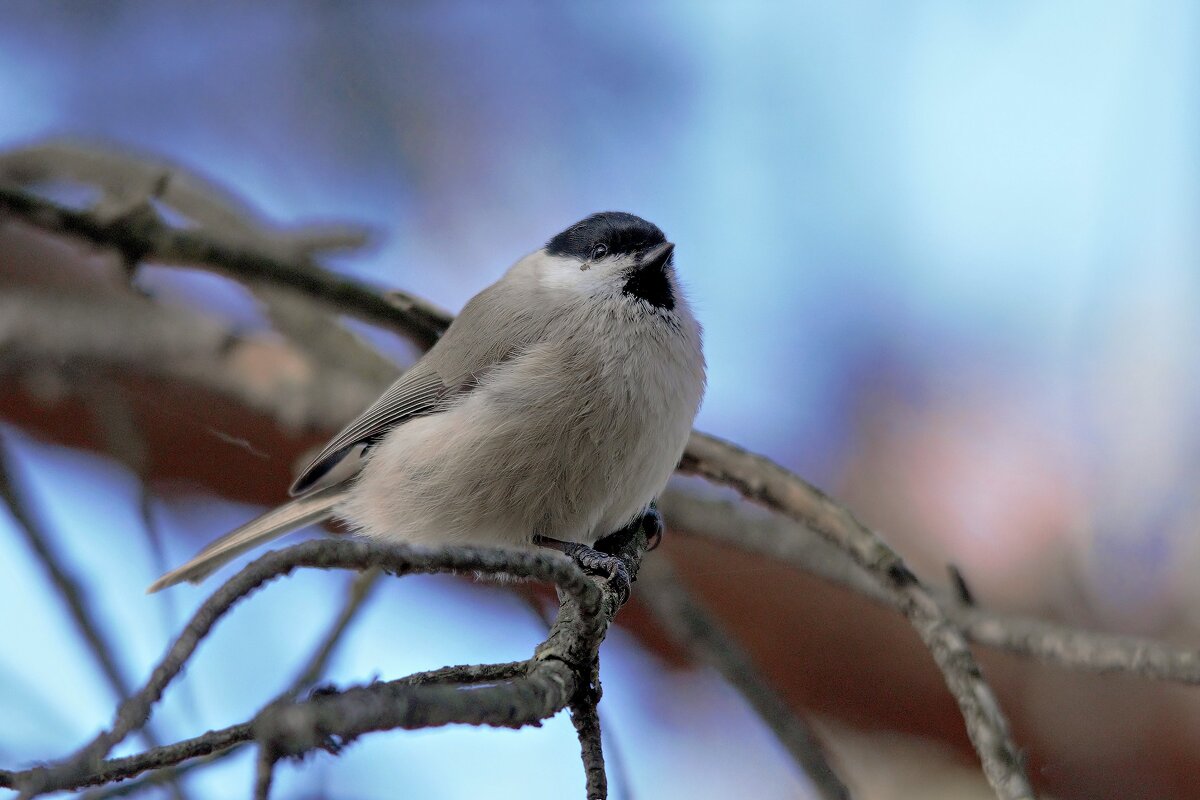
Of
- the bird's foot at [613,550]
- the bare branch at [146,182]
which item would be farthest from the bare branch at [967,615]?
the bare branch at [146,182]

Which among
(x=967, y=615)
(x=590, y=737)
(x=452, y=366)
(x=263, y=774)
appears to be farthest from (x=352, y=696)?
(x=967, y=615)

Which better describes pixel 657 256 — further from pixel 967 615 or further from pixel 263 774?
pixel 263 774

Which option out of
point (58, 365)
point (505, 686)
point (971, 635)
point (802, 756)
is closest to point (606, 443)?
point (802, 756)

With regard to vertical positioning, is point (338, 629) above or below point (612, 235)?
below

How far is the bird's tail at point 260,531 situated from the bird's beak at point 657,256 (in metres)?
Result: 0.71

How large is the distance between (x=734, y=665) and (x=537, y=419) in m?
0.55

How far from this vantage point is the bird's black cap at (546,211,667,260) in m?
1.88

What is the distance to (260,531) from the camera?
6.34 feet

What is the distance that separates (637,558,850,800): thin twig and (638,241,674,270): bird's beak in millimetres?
547

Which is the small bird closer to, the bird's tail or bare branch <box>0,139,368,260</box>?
the bird's tail

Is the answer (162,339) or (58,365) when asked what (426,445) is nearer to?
(162,339)

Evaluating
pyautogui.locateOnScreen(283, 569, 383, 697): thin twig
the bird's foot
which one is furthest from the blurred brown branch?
pyautogui.locateOnScreen(283, 569, 383, 697): thin twig

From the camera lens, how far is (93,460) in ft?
Answer: 8.73

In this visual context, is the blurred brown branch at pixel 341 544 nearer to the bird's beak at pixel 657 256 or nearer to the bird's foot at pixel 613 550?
the bird's foot at pixel 613 550
